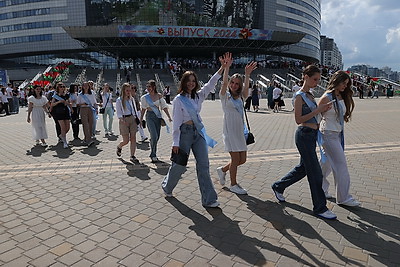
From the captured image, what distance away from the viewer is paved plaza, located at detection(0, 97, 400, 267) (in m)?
3.05

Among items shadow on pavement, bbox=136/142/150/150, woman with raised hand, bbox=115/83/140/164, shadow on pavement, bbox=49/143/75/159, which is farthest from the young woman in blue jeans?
shadow on pavement, bbox=49/143/75/159

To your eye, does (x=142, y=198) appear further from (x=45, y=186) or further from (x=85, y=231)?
(x=45, y=186)

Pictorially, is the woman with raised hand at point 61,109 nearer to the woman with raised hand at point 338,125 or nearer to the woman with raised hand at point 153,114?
the woman with raised hand at point 153,114

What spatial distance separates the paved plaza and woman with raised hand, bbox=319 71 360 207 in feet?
1.43

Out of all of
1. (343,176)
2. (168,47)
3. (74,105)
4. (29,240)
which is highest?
(168,47)

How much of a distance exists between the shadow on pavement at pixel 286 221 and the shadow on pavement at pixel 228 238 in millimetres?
262

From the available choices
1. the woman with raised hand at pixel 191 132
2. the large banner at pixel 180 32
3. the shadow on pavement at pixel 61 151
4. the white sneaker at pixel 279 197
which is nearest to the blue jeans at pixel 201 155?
the woman with raised hand at pixel 191 132

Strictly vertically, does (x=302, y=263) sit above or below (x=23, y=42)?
below

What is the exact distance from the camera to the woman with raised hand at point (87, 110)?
349 inches

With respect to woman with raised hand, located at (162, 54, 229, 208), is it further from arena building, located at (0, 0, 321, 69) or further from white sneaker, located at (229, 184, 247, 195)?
arena building, located at (0, 0, 321, 69)

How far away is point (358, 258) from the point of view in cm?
297

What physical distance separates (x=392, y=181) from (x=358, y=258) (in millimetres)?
2838

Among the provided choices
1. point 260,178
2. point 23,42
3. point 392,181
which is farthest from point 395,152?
point 23,42

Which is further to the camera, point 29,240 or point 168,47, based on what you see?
point 168,47
